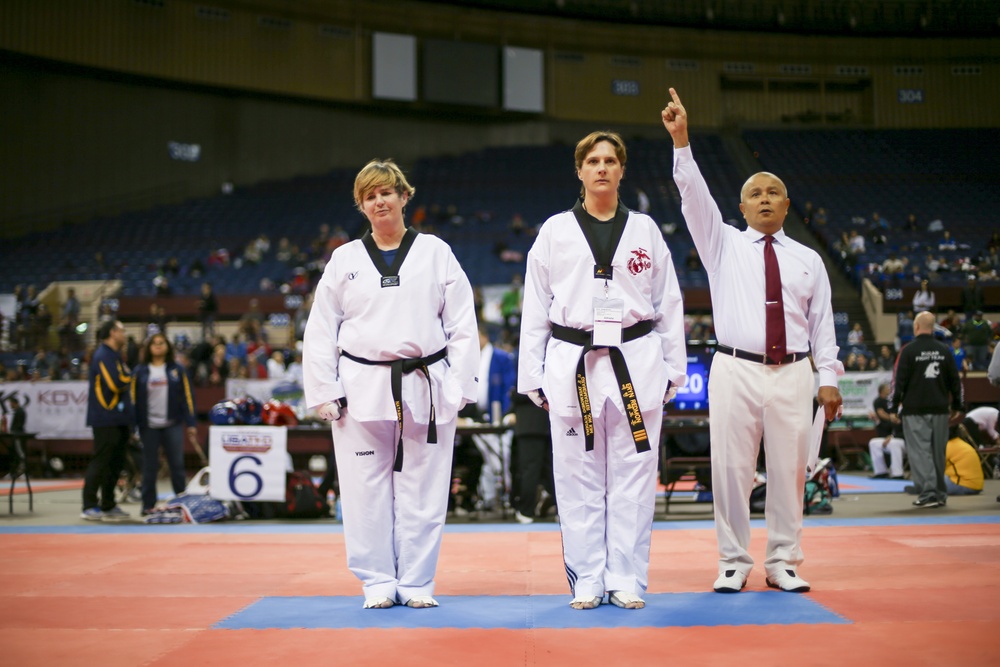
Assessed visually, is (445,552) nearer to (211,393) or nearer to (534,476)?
(534,476)

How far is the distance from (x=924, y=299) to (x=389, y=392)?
49.1 ft

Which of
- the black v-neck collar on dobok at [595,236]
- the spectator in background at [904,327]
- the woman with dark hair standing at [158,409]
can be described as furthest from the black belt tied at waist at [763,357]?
the spectator in background at [904,327]

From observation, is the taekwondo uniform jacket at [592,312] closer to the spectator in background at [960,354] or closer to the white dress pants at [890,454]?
the white dress pants at [890,454]

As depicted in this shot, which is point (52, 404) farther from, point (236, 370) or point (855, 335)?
point (855, 335)

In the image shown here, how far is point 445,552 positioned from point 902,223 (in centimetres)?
1805

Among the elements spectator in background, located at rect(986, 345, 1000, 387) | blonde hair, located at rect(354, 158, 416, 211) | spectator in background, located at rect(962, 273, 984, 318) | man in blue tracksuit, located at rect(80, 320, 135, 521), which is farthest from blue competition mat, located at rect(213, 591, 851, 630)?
spectator in background, located at rect(962, 273, 984, 318)

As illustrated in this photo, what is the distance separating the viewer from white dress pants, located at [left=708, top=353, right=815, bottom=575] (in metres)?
4.04

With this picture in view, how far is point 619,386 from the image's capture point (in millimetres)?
3707

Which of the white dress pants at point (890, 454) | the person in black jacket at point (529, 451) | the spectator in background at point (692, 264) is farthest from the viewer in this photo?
the spectator in background at point (692, 264)

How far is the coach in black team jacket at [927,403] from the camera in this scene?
820 cm

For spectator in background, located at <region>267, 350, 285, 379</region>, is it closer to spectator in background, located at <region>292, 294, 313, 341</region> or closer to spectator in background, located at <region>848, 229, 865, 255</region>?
spectator in background, located at <region>292, 294, 313, 341</region>

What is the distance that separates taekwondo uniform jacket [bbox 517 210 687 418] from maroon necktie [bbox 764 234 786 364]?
0.46 meters

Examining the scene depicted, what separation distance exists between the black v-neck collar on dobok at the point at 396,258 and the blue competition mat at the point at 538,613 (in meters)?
1.38

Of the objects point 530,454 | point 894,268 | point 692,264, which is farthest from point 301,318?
point 894,268
